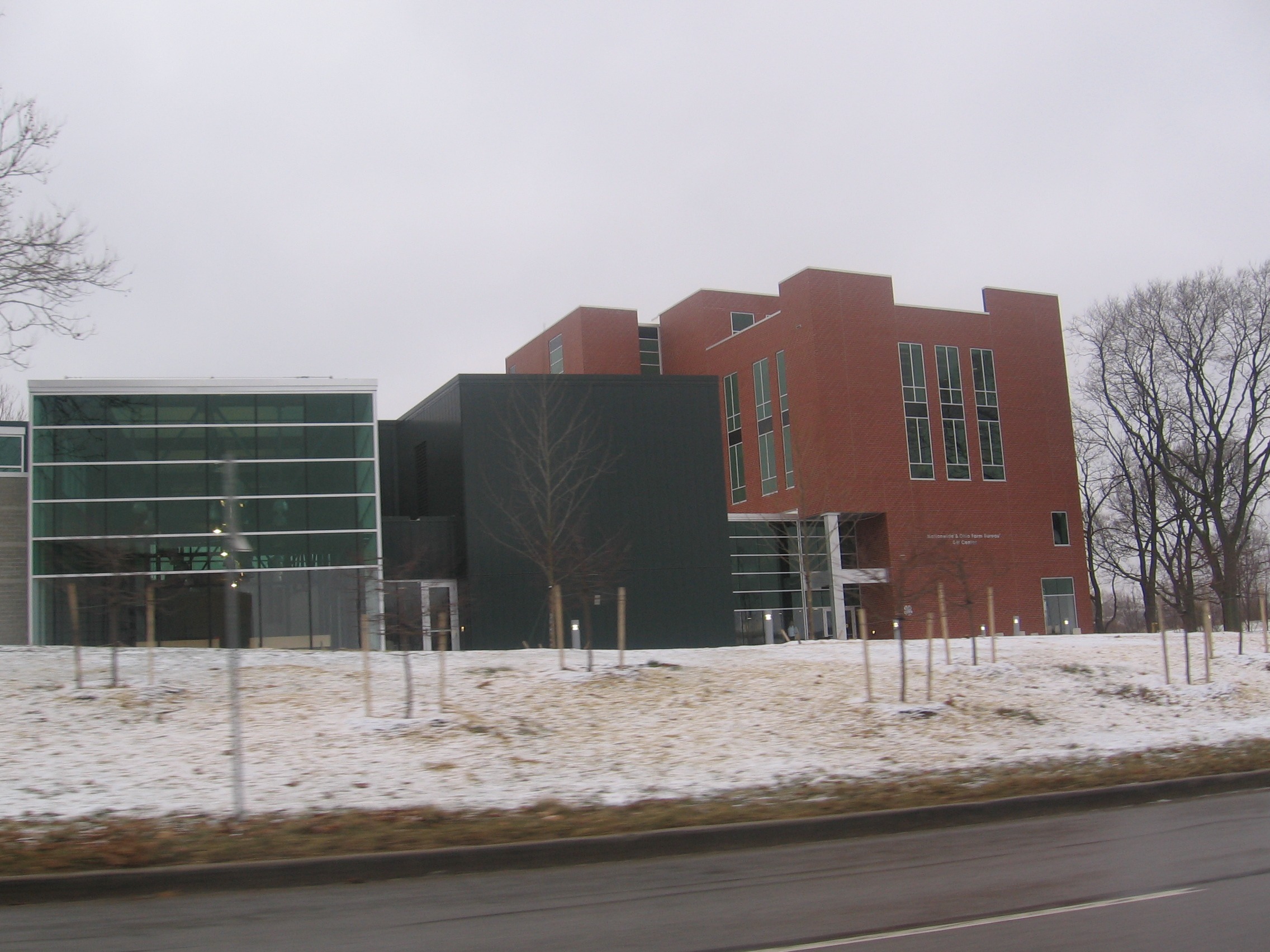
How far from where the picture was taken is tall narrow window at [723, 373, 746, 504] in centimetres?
5881

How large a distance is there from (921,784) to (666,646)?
25332 mm

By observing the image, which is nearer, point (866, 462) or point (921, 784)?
point (921, 784)

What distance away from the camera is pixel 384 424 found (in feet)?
147

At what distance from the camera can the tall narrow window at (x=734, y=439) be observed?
193 feet

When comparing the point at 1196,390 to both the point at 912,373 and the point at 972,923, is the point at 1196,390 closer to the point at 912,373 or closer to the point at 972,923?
the point at 912,373

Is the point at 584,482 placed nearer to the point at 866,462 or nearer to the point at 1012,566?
the point at 866,462

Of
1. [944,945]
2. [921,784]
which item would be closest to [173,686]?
[921,784]

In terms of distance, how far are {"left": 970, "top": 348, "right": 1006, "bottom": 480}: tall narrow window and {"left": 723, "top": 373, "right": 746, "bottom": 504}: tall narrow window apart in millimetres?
11783

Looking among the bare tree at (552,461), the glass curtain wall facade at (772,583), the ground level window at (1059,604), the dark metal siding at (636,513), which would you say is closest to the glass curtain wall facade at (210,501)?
the dark metal siding at (636,513)

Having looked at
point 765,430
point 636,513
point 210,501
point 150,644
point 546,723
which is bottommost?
point 546,723

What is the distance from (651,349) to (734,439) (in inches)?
420

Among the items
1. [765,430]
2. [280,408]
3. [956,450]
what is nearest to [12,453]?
[280,408]

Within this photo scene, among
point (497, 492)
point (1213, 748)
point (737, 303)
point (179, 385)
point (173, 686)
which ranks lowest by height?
point (1213, 748)

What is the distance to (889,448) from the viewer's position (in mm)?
53469
